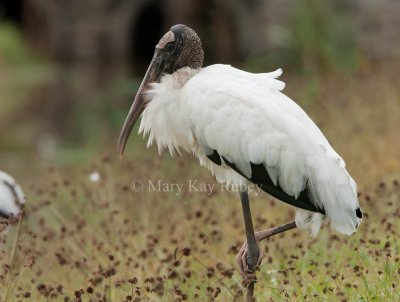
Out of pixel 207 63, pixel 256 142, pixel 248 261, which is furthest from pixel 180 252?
→ pixel 207 63

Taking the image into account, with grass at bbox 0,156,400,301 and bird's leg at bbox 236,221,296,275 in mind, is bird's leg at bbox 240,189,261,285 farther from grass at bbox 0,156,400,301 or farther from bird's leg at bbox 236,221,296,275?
grass at bbox 0,156,400,301

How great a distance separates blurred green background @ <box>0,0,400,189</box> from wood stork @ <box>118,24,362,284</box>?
2500mm

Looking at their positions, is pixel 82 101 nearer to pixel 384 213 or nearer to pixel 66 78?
pixel 66 78

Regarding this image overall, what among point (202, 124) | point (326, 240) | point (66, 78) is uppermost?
point (202, 124)

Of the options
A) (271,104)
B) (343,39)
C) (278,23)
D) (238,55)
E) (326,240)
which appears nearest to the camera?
(271,104)

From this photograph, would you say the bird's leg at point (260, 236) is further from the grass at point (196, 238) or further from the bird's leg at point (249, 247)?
the grass at point (196, 238)

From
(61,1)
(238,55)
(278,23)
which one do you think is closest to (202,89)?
(278,23)

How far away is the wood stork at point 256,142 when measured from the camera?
14.4ft

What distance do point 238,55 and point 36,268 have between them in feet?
30.0

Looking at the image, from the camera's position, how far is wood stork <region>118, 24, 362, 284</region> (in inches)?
172

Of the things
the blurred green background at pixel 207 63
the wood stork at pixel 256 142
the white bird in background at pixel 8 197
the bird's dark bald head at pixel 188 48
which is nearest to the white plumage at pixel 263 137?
the wood stork at pixel 256 142

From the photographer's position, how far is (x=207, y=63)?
15242mm

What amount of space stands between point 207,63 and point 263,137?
10.9m

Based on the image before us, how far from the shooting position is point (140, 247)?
5762 millimetres
